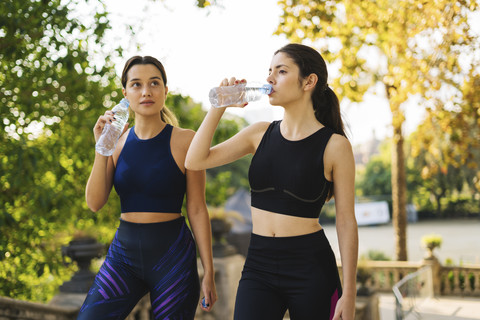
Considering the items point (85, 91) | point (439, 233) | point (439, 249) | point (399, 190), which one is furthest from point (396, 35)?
point (439, 233)

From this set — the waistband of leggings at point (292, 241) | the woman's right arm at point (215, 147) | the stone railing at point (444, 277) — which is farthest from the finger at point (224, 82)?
the stone railing at point (444, 277)

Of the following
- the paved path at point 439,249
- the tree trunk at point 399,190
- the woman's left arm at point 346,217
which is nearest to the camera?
the woman's left arm at point 346,217

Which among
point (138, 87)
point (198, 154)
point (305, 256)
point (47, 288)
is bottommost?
point (47, 288)

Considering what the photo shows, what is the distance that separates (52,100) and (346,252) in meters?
4.14

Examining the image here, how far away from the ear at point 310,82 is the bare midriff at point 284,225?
0.59 m

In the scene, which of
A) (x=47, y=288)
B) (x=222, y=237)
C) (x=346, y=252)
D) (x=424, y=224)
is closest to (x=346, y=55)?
(x=222, y=237)

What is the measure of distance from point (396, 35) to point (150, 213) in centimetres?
556

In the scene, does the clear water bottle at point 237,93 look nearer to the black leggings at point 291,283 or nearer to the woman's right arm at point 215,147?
the woman's right arm at point 215,147

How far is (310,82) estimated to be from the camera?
98.0 inches

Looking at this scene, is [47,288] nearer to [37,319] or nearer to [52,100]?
[52,100]

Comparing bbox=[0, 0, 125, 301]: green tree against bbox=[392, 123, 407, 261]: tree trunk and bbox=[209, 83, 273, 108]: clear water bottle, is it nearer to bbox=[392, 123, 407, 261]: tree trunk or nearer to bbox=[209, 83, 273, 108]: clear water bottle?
bbox=[209, 83, 273, 108]: clear water bottle

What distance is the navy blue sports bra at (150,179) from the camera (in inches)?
103

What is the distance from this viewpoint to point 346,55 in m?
7.68

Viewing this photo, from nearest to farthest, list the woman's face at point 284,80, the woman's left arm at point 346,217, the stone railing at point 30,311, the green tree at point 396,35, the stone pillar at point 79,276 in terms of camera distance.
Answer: the woman's left arm at point 346,217 → the woman's face at point 284,80 → the stone railing at point 30,311 → the stone pillar at point 79,276 → the green tree at point 396,35
